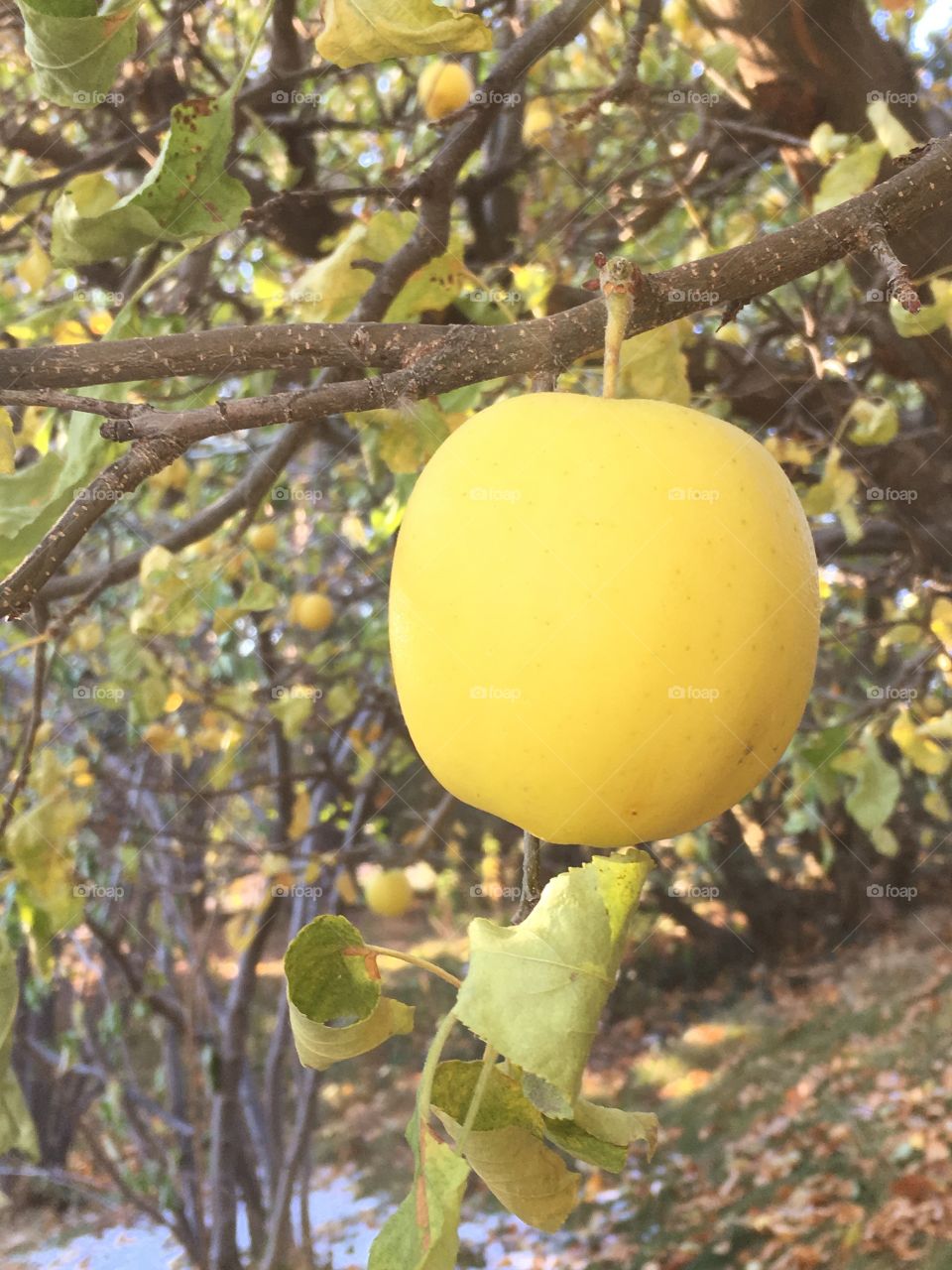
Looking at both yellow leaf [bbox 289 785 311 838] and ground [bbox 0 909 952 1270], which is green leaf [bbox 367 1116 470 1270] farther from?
ground [bbox 0 909 952 1270]

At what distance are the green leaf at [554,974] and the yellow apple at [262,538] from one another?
2445mm

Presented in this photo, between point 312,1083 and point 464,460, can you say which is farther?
point 312,1083

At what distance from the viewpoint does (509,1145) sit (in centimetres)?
68

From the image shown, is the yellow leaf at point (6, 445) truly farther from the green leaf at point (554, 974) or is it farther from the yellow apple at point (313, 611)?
the yellow apple at point (313, 611)

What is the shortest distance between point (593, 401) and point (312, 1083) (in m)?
2.43

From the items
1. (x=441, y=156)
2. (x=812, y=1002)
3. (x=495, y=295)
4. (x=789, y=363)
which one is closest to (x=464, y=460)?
(x=495, y=295)

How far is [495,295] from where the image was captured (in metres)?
1.52

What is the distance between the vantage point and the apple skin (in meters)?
0.68

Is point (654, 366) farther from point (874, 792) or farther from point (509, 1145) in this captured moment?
point (874, 792)

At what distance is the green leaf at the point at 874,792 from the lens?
2240mm

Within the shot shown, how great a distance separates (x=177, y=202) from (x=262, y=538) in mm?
2072

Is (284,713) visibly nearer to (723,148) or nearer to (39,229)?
(39,229)

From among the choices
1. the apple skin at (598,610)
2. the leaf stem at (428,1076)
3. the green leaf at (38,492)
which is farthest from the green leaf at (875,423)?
the leaf stem at (428,1076)

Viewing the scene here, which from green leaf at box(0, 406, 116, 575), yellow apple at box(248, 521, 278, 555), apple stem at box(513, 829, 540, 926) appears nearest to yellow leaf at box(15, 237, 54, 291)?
yellow apple at box(248, 521, 278, 555)
